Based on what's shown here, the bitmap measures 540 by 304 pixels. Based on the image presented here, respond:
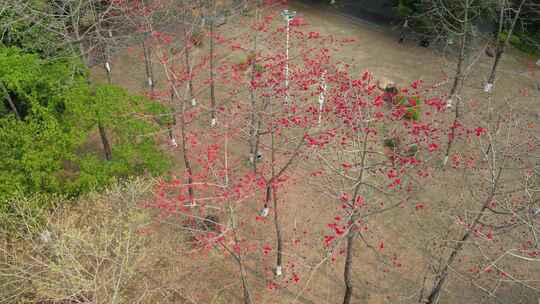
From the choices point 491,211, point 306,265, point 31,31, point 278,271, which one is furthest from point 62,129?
point 491,211

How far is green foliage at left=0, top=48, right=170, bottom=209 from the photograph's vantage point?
11531mm

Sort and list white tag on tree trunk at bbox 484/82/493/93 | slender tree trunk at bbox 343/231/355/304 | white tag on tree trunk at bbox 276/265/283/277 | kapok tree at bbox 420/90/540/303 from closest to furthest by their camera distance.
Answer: slender tree trunk at bbox 343/231/355/304, kapok tree at bbox 420/90/540/303, white tag on tree trunk at bbox 276/265/283/277, white tag on tree trunk at bbox 484/82/493/93

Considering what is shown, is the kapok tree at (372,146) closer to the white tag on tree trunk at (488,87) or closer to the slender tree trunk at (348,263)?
the slender tree trunk at (348,263)

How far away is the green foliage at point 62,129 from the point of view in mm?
11531

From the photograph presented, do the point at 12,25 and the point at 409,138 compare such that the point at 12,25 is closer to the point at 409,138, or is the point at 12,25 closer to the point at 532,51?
the point at 409,138

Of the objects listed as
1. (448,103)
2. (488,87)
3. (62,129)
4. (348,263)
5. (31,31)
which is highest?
(31,31)

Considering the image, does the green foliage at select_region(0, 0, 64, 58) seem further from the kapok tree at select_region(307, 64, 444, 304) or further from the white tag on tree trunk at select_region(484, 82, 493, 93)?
the white tag on tree trunk at select_region(484, 82, 493, 93)

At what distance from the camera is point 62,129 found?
40.7 ft

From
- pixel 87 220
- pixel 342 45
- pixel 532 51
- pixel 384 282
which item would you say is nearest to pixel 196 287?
pixel 87 220

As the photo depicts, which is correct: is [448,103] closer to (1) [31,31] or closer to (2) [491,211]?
(2) [491,211]

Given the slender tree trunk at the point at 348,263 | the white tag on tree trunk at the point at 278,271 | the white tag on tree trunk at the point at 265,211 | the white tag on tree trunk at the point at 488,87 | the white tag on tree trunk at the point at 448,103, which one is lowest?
the white tag on tree trunk at the point at 278,271

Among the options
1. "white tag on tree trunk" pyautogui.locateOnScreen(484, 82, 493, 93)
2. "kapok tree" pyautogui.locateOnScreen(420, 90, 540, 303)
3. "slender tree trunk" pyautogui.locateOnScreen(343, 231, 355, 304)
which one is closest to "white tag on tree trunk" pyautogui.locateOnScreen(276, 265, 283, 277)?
"slender tree trunk" pyautogui.locateOnScreen(343, 231, 355, 304)

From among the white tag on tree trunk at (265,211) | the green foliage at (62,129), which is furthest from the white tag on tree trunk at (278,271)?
the green foliage at (62,129)

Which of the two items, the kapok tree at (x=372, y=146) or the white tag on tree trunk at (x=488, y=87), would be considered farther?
the white tag on tree trunk at (x=488, y=87)
